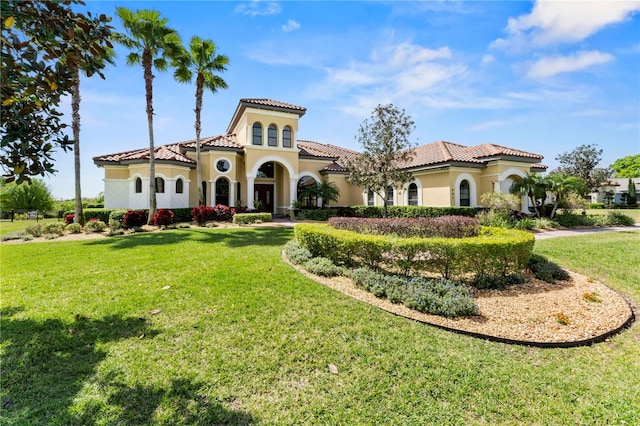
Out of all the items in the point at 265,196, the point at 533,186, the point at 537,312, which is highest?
the point at 533,186

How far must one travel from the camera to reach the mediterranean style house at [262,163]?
20.3m

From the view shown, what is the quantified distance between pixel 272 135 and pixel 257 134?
130 cm

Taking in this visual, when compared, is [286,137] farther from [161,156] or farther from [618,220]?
[618,220]

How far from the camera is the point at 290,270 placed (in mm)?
7582

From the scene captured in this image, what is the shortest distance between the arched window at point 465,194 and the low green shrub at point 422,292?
626 inches

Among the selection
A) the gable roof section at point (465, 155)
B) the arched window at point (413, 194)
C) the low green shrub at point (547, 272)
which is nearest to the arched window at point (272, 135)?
the gable roof section at point (465, 155)

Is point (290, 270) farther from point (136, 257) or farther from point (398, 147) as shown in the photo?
point (398, 147)

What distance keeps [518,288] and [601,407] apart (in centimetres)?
413

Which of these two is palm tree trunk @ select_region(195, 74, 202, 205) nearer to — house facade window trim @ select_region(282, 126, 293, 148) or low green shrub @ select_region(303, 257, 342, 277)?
house facade window trim @ select_region(282, 126, 293, 148)

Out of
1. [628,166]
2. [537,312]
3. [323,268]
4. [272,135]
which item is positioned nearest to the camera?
[537,312]

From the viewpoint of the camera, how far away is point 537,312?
5656mm

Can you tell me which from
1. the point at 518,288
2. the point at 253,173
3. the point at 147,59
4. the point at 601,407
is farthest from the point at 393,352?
the point at 147,59

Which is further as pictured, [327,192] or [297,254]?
[327,192]

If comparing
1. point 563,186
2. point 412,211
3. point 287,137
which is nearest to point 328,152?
point 287,137
